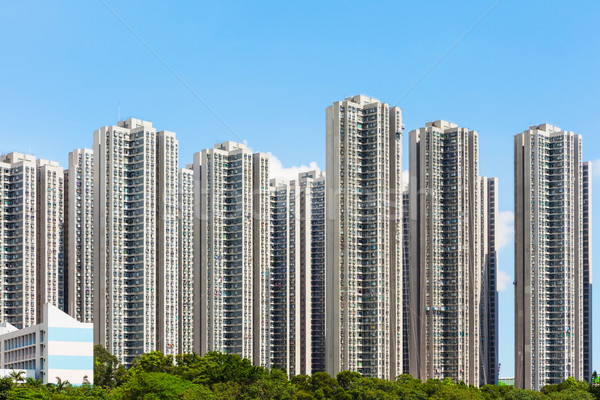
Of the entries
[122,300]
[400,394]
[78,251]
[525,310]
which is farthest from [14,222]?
[525,310]

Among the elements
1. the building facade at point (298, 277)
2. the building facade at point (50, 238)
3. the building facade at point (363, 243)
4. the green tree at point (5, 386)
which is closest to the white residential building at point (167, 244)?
the building facade at point (50, 238)

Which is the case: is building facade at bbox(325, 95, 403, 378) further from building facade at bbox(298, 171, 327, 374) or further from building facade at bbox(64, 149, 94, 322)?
building facade at bbox(64, 149, 94, 322)


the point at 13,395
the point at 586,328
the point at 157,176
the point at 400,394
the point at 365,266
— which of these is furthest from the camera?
the point at 586,328

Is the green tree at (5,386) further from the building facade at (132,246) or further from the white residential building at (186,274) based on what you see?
the white residential building at (186,274)

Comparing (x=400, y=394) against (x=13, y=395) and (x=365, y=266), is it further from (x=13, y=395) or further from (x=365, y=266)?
(x=13, y=395)

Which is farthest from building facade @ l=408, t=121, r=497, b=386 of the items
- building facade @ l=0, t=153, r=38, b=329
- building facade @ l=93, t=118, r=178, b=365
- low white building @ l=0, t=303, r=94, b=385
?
building facade @ l=0, t=153, r=38, b=329
